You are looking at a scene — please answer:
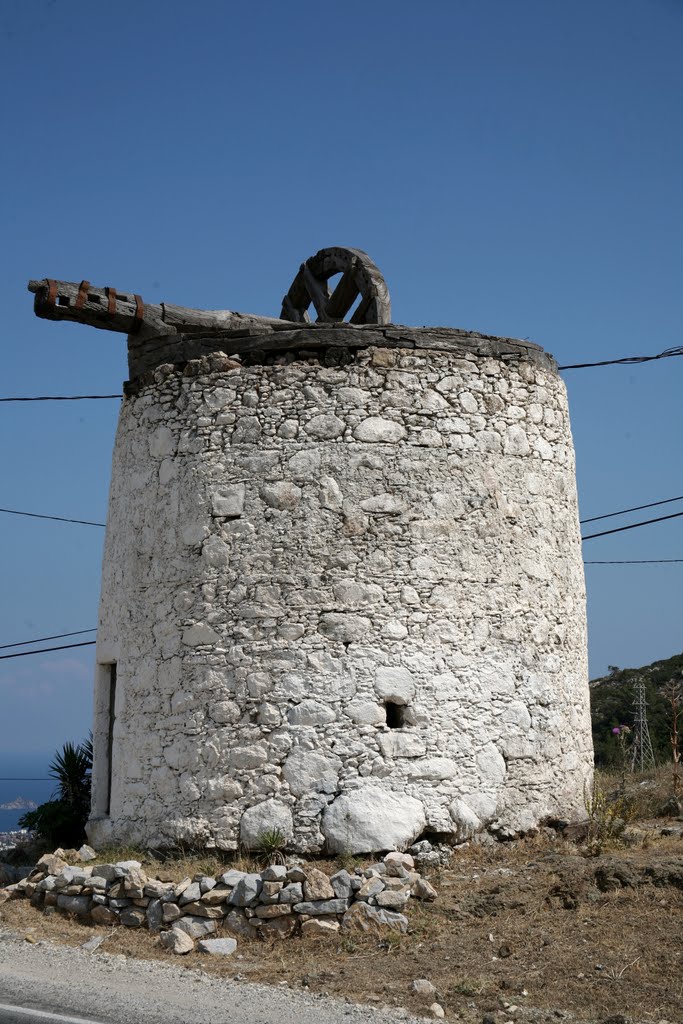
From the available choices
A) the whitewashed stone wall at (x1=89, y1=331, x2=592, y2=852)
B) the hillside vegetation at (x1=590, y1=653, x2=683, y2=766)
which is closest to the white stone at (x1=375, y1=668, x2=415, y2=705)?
the whitewashed stone wall at (x1=89, y1=331, x2=592, y2=852)

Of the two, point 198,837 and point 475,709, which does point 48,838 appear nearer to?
point 198,837

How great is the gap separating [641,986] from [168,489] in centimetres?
540

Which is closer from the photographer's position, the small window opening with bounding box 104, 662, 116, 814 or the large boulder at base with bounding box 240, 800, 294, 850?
the large boulder at base with bounding box 240, 800, 294, 850

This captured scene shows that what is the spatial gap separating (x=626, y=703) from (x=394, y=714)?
15823 millimetres

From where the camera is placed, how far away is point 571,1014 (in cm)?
633

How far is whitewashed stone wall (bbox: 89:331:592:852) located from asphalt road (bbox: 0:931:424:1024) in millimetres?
1529

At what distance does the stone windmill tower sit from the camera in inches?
341

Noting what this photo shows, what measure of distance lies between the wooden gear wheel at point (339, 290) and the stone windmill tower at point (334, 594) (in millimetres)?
1299

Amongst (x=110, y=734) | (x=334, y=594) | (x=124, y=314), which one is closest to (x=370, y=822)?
(x=334, y=594)

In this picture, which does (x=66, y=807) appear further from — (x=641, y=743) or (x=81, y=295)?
(x=641, y=743)

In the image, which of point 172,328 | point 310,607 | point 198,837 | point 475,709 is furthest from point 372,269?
point 198,837

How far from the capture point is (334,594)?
8844 mm

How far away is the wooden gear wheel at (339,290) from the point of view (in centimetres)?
1077

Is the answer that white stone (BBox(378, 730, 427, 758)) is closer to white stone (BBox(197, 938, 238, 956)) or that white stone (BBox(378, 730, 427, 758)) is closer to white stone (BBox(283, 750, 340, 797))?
white stone (BBox(283, 750, 340, 797))
